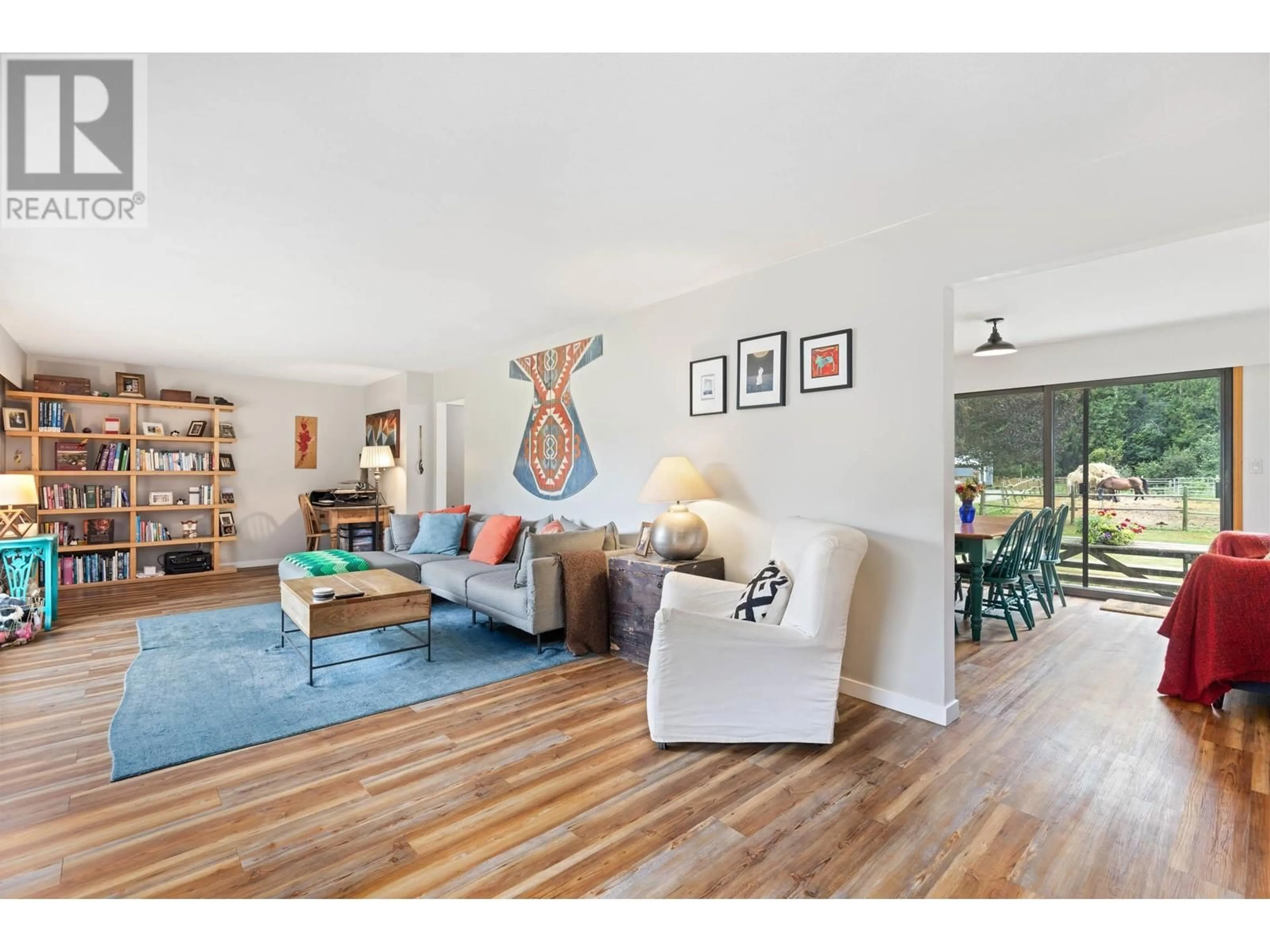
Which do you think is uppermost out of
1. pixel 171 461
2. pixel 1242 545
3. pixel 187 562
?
pixel 171 461

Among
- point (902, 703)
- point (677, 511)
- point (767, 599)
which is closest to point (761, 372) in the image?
point (677, 511)

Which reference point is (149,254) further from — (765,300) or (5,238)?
(765,300)

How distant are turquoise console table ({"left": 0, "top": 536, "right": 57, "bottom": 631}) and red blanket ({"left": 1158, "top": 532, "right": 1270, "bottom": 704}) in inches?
282

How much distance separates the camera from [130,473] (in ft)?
20.7

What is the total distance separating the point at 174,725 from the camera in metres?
2.69

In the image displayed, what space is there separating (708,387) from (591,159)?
70.8 inches

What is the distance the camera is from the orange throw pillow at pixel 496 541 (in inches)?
189

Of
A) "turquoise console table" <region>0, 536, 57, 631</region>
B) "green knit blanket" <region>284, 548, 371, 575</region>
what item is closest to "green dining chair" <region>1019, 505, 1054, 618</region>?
"green knit blanket" <region>284, 548, 371, 575</region>

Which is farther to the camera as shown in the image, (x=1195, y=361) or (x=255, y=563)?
(x=255, y=563)

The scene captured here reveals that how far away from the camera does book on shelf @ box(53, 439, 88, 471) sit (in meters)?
6.03

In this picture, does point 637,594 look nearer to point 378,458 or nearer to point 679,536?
point 679,536

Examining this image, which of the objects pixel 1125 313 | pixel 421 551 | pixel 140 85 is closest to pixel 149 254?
pixel 140 85

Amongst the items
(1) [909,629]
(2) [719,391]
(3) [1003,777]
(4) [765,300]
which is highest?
(4) [765,300]
